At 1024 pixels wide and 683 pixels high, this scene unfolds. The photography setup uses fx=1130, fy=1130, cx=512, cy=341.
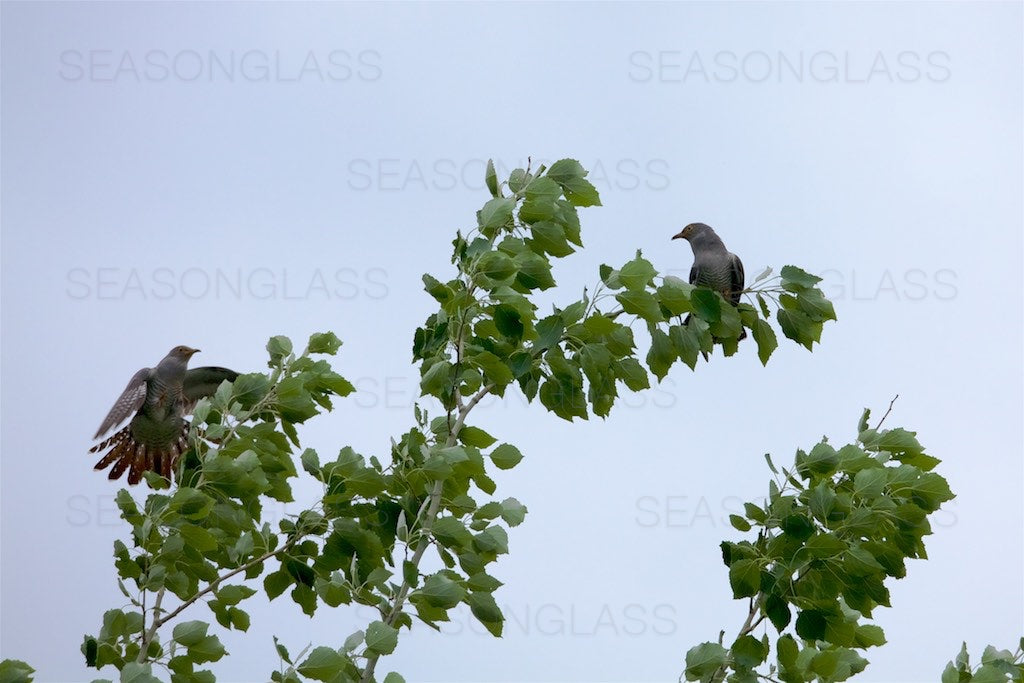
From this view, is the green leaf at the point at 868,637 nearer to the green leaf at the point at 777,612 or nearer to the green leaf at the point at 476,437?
the green leaf at the point at 777,612

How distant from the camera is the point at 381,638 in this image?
9.77ft

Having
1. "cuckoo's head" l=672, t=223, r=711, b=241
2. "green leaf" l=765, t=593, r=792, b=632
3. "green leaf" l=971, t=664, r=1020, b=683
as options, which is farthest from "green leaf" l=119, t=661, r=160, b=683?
"cuckoo's head" l=672, t=223, r=711, b=241

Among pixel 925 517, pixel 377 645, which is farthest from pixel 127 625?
pixel 925 517

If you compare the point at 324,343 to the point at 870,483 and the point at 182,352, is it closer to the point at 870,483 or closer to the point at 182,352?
the point at 870,483

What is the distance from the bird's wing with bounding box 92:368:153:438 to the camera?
21.0 feet

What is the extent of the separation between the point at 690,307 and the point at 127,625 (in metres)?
2.00

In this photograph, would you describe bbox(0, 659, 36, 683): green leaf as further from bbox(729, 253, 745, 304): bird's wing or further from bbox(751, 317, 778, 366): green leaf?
bbox(729, 253, 745, 304): bird's wing

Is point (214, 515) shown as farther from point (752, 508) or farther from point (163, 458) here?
point (163, 458)

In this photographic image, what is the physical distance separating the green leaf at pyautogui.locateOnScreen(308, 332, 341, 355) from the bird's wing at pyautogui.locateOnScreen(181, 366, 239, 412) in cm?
247

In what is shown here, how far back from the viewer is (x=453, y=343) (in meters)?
3.43

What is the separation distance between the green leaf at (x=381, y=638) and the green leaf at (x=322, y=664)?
A: 9cm

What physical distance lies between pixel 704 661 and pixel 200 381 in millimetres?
4525

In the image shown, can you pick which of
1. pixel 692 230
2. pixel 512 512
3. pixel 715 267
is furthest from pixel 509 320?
pixel 692 230

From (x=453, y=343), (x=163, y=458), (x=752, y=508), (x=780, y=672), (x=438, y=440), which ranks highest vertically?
(x=163, y=458)
